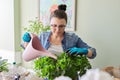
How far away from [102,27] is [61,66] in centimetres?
102

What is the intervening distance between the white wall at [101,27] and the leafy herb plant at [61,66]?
0.92 m

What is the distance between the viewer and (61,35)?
3.58 feet

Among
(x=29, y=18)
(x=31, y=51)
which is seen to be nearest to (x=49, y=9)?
(x=29, y=18)

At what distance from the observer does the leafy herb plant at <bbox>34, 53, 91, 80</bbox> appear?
0.73 meters

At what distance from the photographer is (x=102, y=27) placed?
166cm

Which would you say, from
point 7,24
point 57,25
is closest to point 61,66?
point 57,25

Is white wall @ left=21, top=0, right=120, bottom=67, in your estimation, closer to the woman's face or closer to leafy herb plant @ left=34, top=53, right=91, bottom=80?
the woman's face

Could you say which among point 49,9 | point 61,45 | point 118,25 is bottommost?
point 61,45

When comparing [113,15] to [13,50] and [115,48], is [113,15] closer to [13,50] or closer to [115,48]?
[115,48]

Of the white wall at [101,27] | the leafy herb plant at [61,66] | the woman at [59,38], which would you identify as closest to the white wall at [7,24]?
the white wall at [101,27]

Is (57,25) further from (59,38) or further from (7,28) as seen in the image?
(7,28)

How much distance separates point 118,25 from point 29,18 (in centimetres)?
98

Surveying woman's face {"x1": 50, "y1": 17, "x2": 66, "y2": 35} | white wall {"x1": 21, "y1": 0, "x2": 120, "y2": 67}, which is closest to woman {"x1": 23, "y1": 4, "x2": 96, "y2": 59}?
woman's face {"x1": 50, "y1": 17, "x2": 66, "y2": 35}

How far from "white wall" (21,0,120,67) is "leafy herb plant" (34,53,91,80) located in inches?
36.3
